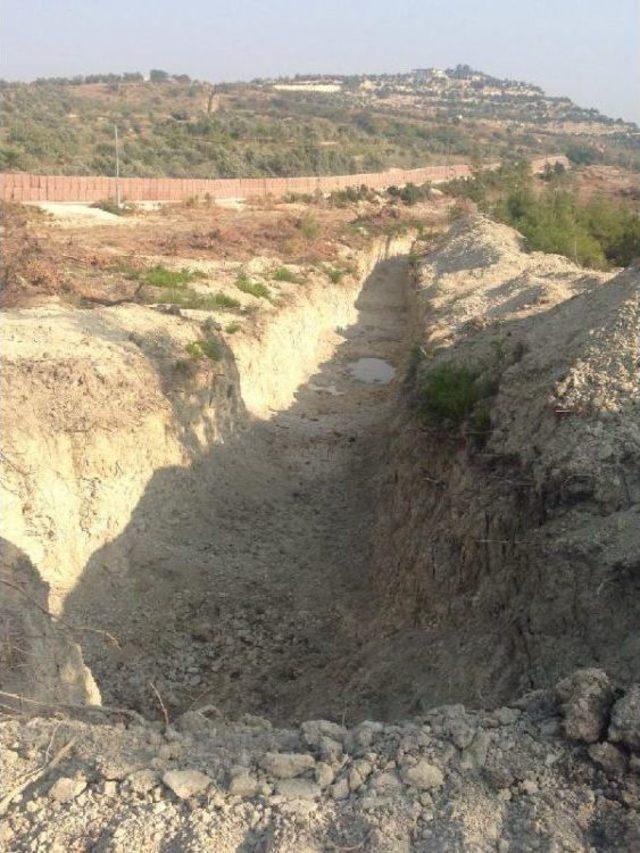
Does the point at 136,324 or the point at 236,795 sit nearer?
the point at 236,795

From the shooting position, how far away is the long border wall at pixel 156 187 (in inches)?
1350

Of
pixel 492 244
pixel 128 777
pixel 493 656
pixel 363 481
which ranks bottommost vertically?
pixel 363 481

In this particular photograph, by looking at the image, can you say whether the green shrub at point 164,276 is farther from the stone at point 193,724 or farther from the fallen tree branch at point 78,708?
the stone at point 193,724

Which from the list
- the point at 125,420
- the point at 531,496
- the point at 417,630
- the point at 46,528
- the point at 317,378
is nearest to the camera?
the point at 531,496

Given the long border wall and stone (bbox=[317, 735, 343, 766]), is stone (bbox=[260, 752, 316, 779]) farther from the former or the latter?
the long border wall

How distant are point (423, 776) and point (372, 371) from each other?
1628 cm

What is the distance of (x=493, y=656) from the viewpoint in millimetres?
6465

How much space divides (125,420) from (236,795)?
7.23 metres

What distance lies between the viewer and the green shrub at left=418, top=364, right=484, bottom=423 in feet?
31.8

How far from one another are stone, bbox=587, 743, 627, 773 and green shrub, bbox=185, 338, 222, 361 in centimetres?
975

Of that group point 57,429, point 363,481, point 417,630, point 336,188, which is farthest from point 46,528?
point 336,188

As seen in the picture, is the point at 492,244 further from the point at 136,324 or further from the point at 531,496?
the point at 531,496

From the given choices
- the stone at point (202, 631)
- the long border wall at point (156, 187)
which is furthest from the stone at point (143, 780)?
the long border wall at point (156, 187)

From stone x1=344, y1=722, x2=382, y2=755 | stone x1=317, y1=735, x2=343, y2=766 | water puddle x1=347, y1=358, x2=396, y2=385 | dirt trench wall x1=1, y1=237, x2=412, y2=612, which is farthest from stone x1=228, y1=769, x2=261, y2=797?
water puddle x1=347, y1=358, x2=396, y2=385
